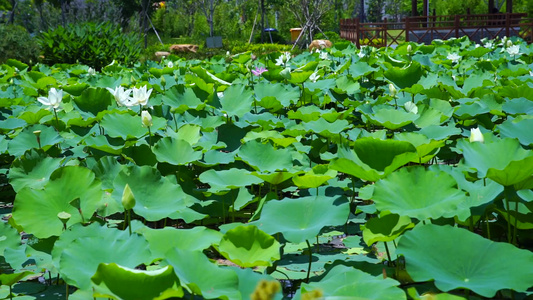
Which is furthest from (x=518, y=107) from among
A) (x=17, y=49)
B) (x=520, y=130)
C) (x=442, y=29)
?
(x=442, y=29)

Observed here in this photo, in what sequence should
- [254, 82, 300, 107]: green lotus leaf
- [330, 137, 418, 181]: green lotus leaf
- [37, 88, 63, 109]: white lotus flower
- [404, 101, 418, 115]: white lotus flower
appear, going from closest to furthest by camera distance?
[330, 137, 418, 181]: green lotus leaf → [404, 101, 418, 115]: white lotus flower → [37, 88, 63, 109]: white lotus flower → [254, 82, 300, 107]: green lotus leaf

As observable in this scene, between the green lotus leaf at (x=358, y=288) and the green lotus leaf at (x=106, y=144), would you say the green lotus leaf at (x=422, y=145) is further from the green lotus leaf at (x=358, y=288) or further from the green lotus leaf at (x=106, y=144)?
the green lotus leaf at (x=106, y=144)

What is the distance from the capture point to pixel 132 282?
3.05 feet

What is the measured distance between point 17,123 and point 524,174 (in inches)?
85.4

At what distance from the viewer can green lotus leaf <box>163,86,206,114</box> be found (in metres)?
2.58

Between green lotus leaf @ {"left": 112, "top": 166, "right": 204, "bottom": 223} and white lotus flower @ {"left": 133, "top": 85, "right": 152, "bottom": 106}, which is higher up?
white lotus flower @ {"left": 133, "top": 85, "right": 152, "bottom": 106}

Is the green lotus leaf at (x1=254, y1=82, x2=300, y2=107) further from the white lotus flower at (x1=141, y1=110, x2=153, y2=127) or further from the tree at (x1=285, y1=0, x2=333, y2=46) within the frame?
the tree at (x1=285, y1=0, x2=333, y2=46)

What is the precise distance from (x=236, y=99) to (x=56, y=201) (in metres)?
1.18

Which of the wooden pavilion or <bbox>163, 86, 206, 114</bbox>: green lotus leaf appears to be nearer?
<bbox>163, 86, 206, 114</bbox>: green lotus leaf

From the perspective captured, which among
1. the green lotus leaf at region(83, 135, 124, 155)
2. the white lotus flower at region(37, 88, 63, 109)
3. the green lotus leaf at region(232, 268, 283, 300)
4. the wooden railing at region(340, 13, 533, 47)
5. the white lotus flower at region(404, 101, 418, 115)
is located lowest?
the wooden railing at region(340, 13, 533, 47)

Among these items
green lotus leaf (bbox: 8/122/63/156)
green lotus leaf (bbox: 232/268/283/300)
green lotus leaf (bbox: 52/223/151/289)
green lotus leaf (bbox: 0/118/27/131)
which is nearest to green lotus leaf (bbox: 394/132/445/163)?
green lotus leaf (bbox: 232/268/283/300)

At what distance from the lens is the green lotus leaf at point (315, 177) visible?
5.12 ft

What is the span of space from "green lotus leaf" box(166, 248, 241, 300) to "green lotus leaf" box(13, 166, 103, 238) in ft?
1.58

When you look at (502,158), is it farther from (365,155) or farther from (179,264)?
(179,264)
